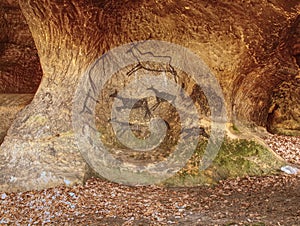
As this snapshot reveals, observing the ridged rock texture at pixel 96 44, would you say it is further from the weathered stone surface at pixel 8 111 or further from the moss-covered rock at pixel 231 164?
the weathered stone surface at pixel 8 111

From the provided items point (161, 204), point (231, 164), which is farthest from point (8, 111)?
point (231, 164)

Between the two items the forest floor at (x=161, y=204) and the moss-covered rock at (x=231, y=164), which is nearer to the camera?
the forest floor at (x=161, y=204)

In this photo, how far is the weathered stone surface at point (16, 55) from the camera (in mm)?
9312

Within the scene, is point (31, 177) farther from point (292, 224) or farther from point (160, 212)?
point (292, 224)

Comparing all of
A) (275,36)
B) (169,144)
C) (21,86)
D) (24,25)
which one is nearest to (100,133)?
(169,144)

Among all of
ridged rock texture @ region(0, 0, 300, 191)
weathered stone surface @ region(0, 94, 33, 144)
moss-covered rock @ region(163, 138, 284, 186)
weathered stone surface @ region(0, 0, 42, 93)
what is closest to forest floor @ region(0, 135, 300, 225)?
moss-covered rock @ region(163, 138, 284, 186)

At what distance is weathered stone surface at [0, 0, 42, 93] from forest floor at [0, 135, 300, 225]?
185 inches

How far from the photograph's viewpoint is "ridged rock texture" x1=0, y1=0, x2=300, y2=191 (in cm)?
550

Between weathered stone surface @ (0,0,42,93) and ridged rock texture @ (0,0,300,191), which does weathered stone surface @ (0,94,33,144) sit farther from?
weathered stone surface @ (0,0,42,93)

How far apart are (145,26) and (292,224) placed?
391cm

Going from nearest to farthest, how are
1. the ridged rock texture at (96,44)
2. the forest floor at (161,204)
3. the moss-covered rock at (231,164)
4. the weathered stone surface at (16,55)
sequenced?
the forest floor at (161,204) → the ridged rock texture at (96,44) → the moss-covered rock at (231,164) → the weathered stone surface at (16,55)

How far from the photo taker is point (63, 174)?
18.2 ft

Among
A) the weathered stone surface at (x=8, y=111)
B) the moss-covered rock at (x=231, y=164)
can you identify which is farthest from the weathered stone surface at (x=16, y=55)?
the moss-covered rock at (x=231, y=164)

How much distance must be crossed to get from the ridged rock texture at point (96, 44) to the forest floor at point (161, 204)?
37 centimetres
